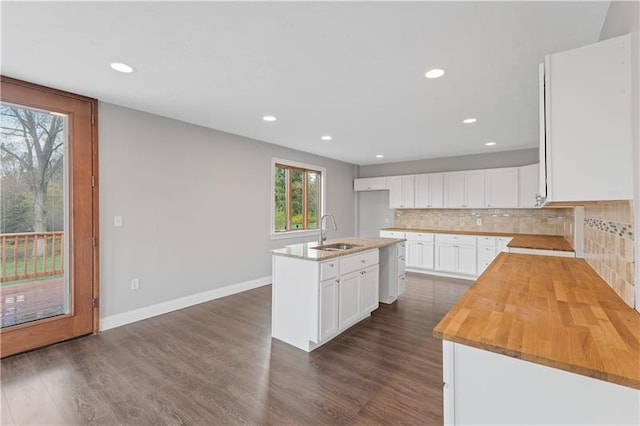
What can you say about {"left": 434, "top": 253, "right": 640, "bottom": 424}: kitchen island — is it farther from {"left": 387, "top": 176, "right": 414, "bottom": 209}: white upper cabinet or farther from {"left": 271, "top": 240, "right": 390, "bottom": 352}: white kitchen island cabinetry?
{"left": 387, "top": 176, "right": 414, "bottom": 209}: white upper cabinet

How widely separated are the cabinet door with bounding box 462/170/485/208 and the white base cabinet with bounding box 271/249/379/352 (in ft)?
11.5

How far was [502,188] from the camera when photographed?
5.35 m

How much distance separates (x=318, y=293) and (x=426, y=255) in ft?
12.6

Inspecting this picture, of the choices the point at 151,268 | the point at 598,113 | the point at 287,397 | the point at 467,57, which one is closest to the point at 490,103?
the point at 467,57

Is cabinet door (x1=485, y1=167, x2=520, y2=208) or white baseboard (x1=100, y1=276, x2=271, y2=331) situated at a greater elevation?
cabinet door (x1=485, y1=167, x2=520, y2=208)

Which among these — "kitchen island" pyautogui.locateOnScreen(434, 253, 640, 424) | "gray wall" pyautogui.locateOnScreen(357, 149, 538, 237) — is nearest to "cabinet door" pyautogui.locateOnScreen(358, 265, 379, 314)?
"kitchen island" pyautogui.locateOnScreen(434, 253, 640, 424)

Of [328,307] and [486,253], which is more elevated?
[486,253]

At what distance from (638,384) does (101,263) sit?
4.04 m

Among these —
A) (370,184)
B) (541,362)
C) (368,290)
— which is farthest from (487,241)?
(541,362)

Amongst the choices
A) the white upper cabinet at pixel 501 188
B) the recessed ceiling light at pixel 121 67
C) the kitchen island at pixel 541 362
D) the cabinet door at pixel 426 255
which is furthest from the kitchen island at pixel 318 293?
the white upper cabinet at pixel 501 188

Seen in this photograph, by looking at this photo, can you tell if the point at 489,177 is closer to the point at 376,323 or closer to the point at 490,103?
the point at 490,103

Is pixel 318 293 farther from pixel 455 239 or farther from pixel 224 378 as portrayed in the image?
pixel 455 239

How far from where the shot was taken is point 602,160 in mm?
1329

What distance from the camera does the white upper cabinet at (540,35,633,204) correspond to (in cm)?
129
